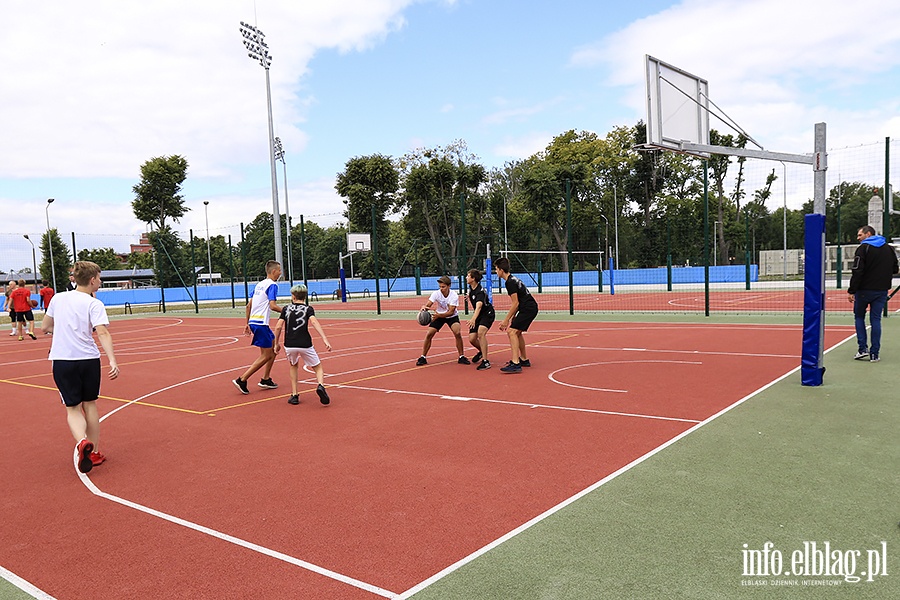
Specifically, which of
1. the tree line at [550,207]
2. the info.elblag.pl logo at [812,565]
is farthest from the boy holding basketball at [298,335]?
the tree line at [550,207]

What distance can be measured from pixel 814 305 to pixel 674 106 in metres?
4.69

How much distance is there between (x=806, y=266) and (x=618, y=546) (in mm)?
5640

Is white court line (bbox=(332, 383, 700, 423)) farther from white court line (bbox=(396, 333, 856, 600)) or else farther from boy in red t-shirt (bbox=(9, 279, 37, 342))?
boy in red t-shirt (bbox=(9, 279, 37, 342))

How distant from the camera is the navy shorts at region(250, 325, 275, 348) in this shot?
8500 millimetres

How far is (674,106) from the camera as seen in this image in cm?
1081

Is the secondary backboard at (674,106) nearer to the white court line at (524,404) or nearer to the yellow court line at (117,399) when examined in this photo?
the white court line at (524,404)

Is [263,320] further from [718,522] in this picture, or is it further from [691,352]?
[691,352]

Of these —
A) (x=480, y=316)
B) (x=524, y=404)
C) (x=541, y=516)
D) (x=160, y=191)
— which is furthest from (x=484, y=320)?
(x=160, y=191)

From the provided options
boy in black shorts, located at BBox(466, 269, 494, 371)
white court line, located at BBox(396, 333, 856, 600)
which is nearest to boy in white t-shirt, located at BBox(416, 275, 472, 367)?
boy in black shorts, located at BBox(466, 269, 494, 371)

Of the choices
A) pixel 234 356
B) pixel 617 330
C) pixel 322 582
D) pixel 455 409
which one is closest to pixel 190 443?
pixel 455 409

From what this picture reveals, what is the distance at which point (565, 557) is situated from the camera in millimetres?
3404

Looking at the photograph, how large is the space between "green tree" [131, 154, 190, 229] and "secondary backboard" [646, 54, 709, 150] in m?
56.8

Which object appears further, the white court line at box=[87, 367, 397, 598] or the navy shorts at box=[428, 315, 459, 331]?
the navy shorts at box=[428, 315, 459, 331]

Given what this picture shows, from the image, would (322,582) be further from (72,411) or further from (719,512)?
(72,411)
